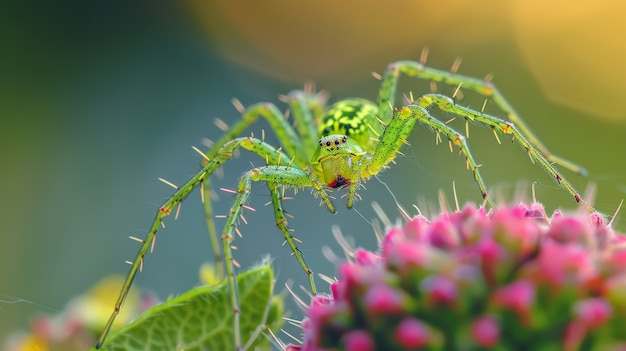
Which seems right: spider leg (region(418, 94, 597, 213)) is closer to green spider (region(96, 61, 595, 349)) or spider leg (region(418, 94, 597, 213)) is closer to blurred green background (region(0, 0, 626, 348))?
green spider (region(96, 61, 595, 349))

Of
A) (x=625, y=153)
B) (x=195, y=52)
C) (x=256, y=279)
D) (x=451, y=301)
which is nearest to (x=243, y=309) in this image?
(x=256, y=279)

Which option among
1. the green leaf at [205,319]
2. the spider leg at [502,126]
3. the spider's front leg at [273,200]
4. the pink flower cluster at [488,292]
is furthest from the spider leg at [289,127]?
the pink flower cluster at [488,292]

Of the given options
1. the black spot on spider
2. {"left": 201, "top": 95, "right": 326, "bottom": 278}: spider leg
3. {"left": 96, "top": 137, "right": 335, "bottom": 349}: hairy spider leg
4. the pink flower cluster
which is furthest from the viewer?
{"left": 201, "top": 95, "right": 326, "bottom": 278}: spider leg

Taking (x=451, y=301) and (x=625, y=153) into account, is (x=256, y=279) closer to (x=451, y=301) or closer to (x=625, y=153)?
(x=451, y=301)

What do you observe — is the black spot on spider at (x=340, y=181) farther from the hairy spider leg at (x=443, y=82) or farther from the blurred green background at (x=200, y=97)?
the blurred green background at (x=200, y=97)

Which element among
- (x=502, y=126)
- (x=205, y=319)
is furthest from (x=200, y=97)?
(x=205, y=319)

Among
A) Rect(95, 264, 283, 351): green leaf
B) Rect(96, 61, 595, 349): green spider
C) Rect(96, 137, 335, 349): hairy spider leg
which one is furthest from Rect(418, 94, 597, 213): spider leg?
Rect(95, 264, 283, 351): green leaf

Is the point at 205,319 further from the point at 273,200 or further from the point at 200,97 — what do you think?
the point at 200,97
